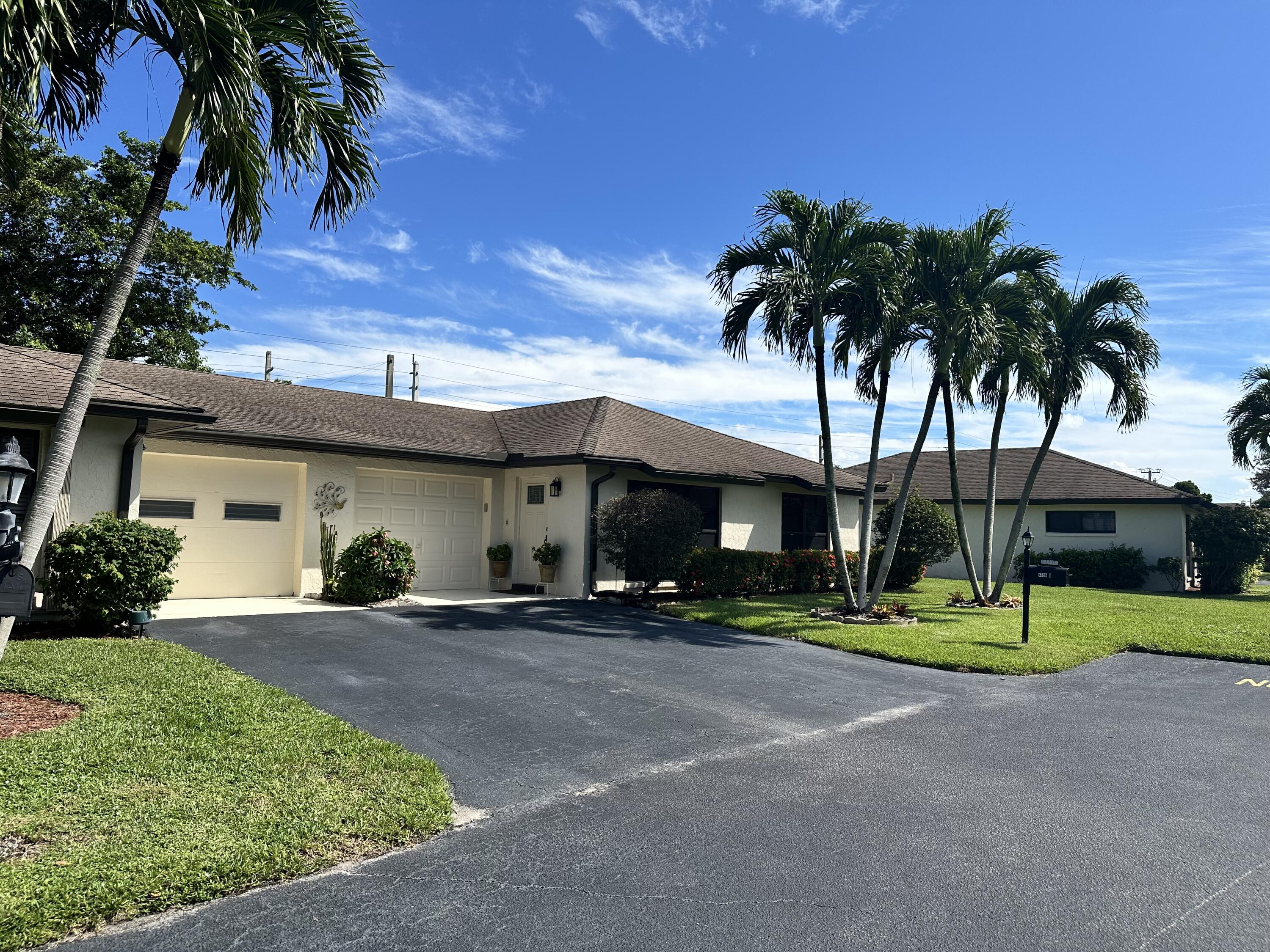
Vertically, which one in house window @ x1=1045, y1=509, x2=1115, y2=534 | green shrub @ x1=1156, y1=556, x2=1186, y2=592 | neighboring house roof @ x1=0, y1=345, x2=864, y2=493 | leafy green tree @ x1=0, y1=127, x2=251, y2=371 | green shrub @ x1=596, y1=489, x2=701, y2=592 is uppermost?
leafy green tree @ x1=0, y1=127, x2=251, y2=371

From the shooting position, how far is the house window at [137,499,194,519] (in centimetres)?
1272

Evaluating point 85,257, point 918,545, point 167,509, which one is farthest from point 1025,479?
point 85,257

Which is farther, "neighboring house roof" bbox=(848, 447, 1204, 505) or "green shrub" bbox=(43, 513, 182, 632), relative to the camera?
"neighboring house roof" bbox=(848, 447, 1204, 505)

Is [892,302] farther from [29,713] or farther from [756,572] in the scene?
[29,713]

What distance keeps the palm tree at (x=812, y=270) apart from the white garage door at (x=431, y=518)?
22.9 ft

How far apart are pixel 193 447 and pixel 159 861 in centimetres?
1095

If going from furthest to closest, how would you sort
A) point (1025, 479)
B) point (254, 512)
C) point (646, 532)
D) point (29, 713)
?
point (1025, 479)
point (646, 532)
point (254, 512)
point (29, 713)

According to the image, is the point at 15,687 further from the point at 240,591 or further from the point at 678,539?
the point at 678,539

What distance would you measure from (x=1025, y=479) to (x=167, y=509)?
86.3 feet

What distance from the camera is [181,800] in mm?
4406

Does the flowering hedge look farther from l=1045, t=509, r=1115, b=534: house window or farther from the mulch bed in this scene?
l=1045, t=509, r=1115, b=534: house window

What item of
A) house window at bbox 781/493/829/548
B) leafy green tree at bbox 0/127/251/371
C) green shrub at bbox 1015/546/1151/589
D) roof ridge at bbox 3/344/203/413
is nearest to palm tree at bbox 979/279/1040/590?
house window at bbox 781/493/829/548

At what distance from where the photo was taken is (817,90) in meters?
13.0

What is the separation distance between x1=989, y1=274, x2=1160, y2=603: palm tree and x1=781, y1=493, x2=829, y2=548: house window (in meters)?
4.92
